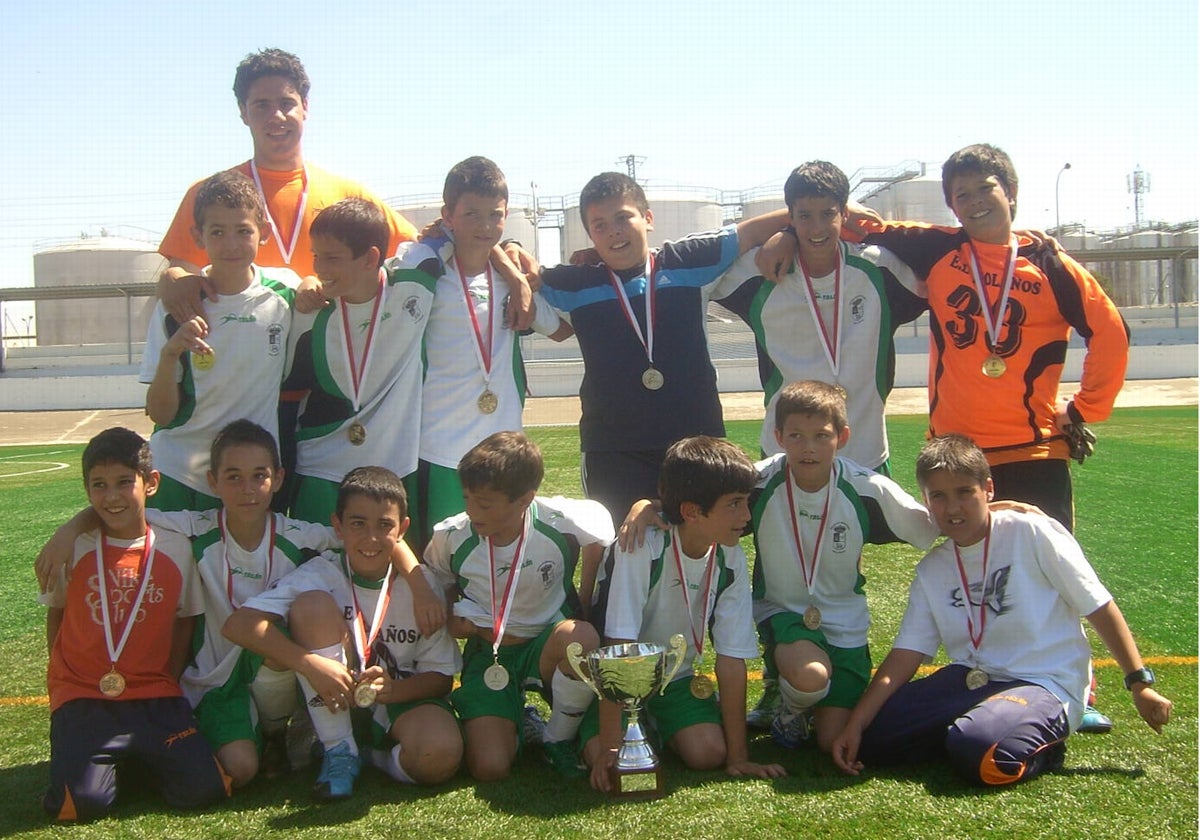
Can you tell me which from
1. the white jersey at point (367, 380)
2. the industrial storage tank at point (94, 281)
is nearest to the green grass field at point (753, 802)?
the white jersey at point (367, 380)

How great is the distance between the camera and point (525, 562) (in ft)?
10.9

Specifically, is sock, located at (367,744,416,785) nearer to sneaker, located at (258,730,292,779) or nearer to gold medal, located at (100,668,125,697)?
sneaker, located at (258,730,292,779)

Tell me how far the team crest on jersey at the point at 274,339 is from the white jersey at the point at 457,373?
1.65 ft

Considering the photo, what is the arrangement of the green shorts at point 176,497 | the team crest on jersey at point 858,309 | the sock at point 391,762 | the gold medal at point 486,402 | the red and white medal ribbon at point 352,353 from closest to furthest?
the sock at point 391,762 < the green shorts at point 176,497 < the red and white medal ribbon at point 352,353 < the gold medal at point 486,402 < the team crest on jersey at point 858,309

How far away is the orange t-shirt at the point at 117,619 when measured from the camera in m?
3.17

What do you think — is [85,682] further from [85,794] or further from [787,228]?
[787,228]

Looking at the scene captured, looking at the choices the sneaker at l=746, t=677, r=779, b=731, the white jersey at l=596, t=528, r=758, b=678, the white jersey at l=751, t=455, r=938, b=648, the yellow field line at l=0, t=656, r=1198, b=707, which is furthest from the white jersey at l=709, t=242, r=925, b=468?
the yellow field line at l=0, t=656, r=1198, b=707

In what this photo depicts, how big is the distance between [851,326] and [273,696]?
2388 mm

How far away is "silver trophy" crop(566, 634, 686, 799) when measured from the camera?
2.86 m

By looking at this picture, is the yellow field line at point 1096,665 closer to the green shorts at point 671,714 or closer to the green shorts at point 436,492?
the green shorts at point 671,714

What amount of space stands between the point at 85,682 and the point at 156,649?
0.22 meters

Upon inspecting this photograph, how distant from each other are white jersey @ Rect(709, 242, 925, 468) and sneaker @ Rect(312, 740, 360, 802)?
179 centimetres

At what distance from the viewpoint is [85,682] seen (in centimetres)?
316

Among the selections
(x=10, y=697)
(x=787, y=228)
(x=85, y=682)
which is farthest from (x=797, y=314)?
(x=10, y=697)
